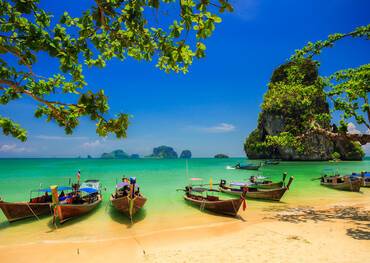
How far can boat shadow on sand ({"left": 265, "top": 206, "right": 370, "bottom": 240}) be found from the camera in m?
10.3

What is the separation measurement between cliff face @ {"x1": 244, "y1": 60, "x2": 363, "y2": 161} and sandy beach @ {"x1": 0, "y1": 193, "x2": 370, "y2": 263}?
4.74 meters

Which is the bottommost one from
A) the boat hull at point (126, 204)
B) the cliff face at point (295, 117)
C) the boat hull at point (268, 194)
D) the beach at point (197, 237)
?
the beach at point (197, 237)

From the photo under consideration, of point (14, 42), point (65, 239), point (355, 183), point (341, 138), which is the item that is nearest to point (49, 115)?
point (14, 42)

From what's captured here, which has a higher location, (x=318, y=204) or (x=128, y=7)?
(x=128, y=7)

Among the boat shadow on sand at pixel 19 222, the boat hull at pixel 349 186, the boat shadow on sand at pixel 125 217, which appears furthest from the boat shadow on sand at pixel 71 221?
the boat hull at pixel 349 186

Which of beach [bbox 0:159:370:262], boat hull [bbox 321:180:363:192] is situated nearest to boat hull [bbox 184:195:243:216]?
beach [bbox 0:159:370:262]

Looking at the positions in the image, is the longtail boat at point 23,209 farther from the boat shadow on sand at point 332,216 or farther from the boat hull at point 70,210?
the boat shadow on sand at point 332,216

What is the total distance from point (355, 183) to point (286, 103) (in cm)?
1273

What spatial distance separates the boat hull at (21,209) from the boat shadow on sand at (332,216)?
43.5 feet

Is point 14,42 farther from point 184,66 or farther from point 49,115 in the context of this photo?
point 184,66

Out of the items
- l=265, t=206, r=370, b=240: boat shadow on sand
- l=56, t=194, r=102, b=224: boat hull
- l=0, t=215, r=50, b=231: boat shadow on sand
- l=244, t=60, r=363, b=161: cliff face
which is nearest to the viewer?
l=265, t=206, r=370, b=240: boat shadow on sand

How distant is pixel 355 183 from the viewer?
23.3 m

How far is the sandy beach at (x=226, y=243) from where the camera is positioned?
26.7 ft

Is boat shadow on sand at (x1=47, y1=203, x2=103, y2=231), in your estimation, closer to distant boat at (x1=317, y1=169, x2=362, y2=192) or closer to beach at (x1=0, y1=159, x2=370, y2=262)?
beach at (x1=0, y1=159, x2=370, y2=262)
